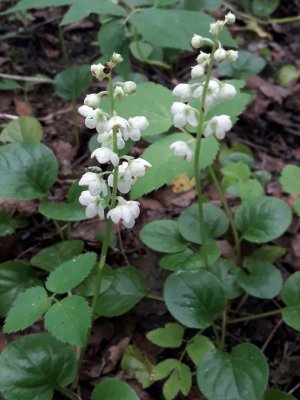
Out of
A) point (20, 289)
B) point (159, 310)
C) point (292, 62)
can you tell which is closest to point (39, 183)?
point (20, 289)

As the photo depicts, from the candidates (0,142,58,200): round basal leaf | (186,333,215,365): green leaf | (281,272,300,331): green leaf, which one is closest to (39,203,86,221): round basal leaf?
(0,142,58,200): round basal leaf

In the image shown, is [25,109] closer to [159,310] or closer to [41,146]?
[41,146]

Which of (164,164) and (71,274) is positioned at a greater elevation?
(164,164)

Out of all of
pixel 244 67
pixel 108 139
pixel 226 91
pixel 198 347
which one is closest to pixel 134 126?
pixel 108 139

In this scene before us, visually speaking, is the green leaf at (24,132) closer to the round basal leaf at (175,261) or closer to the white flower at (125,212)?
the round basal leaf at (175,261)

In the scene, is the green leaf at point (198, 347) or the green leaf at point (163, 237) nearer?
the green leaf at point (198, 347)

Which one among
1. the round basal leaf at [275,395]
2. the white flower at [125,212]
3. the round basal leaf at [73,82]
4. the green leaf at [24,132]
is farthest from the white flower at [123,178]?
the round basal leaf at [73,82]

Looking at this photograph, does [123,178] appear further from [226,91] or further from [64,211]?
[64,211]
